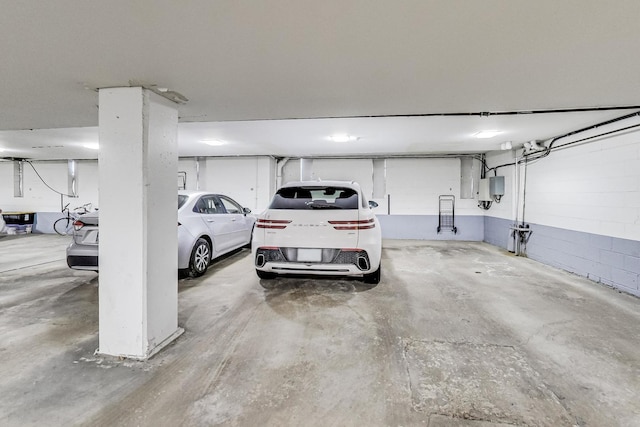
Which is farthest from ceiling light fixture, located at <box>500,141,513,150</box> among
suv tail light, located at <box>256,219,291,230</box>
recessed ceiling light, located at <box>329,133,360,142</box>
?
suv tail light, located at <box>256,219,291,230</box>

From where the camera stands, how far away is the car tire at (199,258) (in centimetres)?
437

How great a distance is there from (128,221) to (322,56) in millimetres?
1863

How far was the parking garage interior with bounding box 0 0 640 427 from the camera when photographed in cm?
162

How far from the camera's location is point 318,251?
352cm

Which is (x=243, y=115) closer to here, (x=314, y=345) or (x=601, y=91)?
(x=314, y=345)

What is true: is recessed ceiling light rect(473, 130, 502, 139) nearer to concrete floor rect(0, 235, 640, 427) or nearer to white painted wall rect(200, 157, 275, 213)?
concrete floor rect(0, 235, 640, 427)

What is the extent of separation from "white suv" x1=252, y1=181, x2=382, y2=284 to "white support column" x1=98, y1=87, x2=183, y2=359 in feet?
4.85

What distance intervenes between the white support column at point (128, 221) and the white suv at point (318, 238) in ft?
4.85

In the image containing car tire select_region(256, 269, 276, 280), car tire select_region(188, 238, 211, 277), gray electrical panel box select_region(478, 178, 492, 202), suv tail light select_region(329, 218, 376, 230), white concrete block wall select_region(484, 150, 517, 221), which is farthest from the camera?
gray electrical panel box select_region(478, 178, 492, 202)

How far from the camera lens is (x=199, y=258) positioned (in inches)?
177

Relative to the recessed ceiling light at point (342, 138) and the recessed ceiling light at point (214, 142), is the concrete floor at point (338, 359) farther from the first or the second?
the recessed ceiling light at point (214, 142)

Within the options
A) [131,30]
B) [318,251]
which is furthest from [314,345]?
[131,30]

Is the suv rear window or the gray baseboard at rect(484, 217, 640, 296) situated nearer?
the suv rear window

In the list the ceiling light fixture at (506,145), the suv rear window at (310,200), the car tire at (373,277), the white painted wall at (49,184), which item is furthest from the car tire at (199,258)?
the white painted wall at (49,184)
